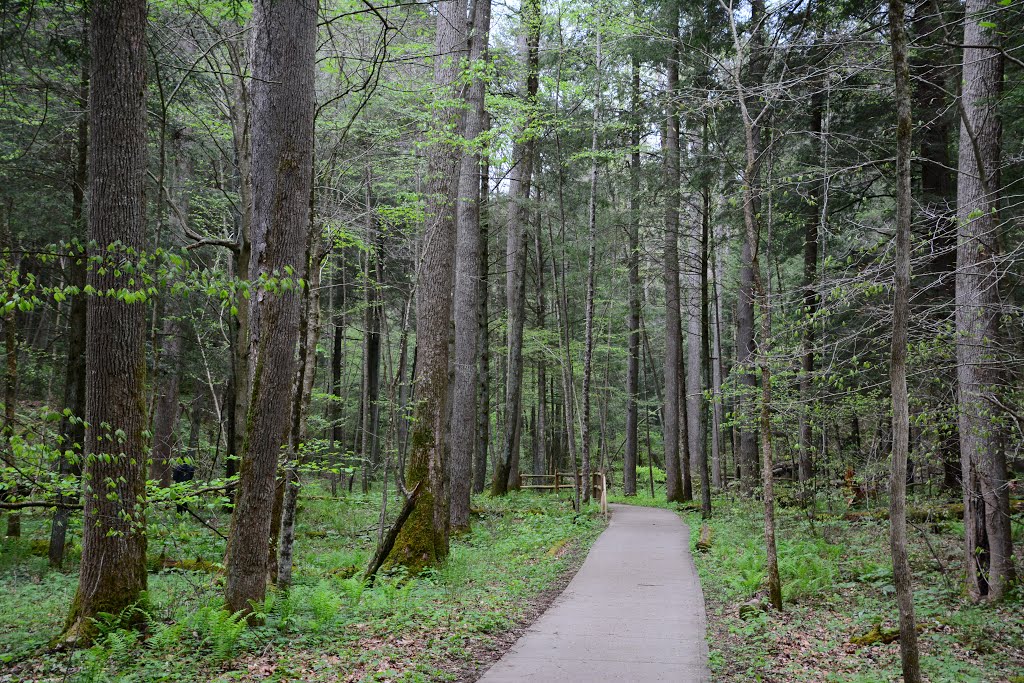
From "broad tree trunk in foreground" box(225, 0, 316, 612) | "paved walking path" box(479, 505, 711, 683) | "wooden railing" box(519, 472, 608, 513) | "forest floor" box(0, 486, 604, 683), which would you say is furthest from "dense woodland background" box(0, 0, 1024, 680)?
"wooden railing" box(519, 472, 608, 513)

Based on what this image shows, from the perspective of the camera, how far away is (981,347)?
7.72 m

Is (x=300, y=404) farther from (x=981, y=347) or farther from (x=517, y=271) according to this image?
(x=517, y=271)

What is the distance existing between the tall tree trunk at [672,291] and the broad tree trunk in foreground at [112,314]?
1319 centimetres

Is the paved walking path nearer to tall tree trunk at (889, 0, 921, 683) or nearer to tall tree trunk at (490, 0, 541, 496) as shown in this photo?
tall tree trunk at (889, 0, 921, 683)

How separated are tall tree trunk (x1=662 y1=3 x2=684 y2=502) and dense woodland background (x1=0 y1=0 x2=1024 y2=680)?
0.42 ft

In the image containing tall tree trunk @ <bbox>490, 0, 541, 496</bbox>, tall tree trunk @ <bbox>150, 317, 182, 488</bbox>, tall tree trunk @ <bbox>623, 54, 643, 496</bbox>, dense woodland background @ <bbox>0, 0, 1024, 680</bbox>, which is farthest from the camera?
tall tree trunk @ <bbox>623, 54, 643, 496</bbox>

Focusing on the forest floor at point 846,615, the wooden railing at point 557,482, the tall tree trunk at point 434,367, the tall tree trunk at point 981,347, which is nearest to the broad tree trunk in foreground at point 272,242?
the tall tree trunk at point 434,367

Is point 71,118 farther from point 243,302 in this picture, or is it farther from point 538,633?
point 538,633

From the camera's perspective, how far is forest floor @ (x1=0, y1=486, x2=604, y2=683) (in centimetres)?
534

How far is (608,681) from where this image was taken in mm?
5387

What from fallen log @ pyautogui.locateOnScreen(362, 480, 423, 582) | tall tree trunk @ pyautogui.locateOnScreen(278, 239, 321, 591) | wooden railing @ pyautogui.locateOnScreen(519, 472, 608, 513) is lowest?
wooden railing @ pyautogui.locateOnScreen(519, 472, 608, 513)

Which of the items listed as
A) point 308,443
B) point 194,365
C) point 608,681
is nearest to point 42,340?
point 194,365

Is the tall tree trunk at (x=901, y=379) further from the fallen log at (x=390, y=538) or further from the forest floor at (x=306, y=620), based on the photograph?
the fallen log at (x=390, y=538)

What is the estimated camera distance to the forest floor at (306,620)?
210 inches
